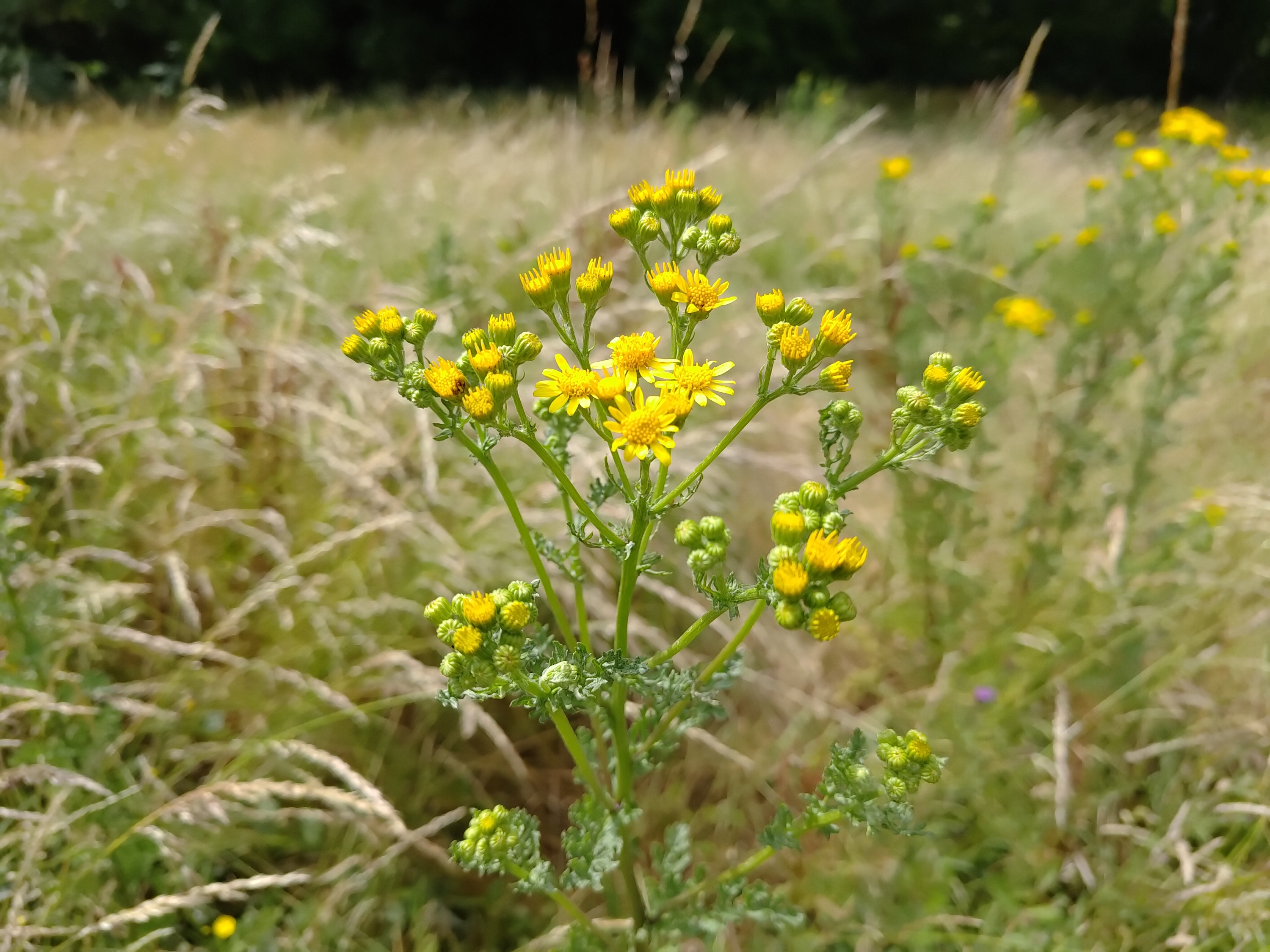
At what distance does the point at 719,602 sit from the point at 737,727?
153cm

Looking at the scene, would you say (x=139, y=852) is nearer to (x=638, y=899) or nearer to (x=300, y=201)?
(x=638, y=899)

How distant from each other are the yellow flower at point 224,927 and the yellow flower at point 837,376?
1740mm

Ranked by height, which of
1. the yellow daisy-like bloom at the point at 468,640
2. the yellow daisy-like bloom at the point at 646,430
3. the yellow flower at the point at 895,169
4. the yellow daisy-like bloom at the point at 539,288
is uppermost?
the yellow daisy-like bloom at the point at 539,288

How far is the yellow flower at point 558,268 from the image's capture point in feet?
3.83

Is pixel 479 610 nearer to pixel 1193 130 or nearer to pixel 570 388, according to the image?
pixel 570 388

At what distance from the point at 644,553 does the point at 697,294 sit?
0.36 meters

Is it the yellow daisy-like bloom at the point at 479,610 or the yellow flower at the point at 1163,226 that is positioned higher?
the yellow flower at the point at 1163,226

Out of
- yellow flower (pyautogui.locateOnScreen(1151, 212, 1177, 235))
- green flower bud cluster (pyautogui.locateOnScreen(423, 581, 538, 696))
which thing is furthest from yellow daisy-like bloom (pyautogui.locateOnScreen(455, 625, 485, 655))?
yellow flower (pyautogui.locateOnScreen(1151, 212, 1177, 235))

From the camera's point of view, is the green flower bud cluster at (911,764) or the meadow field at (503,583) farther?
the meadow field at (503,583)

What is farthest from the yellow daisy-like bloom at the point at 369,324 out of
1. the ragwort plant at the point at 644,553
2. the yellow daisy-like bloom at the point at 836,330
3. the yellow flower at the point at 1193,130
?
the yellow flower at the point at 1193,130

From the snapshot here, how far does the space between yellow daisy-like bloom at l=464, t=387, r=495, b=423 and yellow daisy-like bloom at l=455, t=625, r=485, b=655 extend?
268mm

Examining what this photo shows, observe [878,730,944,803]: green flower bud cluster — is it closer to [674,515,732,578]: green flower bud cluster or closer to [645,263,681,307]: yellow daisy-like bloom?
[674,515,732,578]: green flower bud cluster

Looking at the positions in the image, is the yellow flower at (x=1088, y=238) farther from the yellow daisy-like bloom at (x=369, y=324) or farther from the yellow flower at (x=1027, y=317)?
the yellow daisy-like bloom at (x=369, y=324)

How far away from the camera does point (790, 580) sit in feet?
3.16
